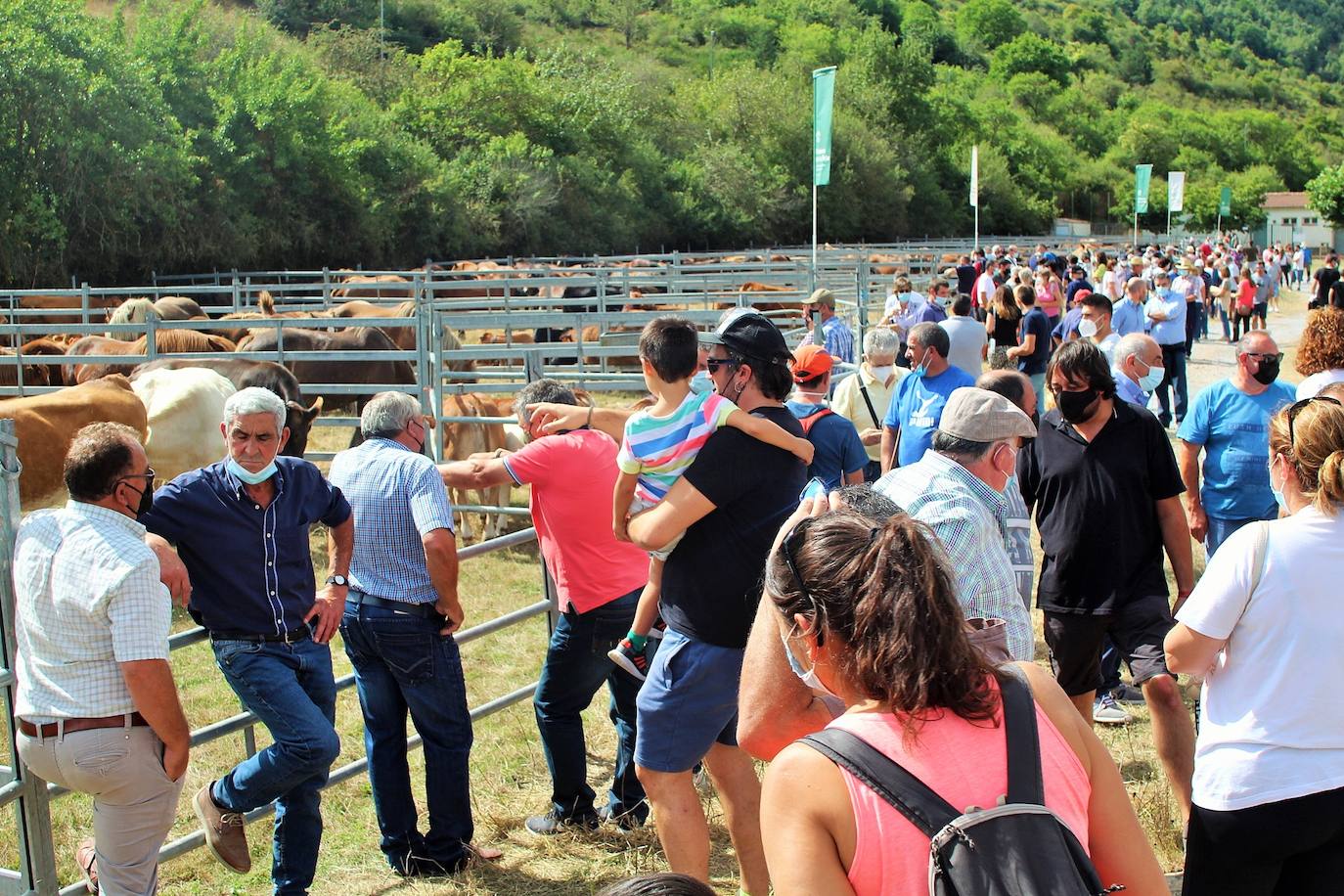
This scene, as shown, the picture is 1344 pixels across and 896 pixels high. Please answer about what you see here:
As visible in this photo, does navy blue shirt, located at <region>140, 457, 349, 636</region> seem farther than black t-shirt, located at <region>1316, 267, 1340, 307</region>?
No

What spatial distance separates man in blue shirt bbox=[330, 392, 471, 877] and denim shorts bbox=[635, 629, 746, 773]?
1085 millimetres

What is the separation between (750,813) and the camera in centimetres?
370

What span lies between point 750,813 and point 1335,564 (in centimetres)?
179

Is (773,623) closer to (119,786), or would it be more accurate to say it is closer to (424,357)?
(119,786)

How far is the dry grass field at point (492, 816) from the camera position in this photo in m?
4.43

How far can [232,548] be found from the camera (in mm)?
3799

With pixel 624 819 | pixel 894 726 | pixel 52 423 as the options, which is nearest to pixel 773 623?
pixel 894 726

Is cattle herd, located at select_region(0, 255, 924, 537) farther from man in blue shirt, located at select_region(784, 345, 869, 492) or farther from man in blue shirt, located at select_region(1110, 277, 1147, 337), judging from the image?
man in blue shirt, located at select_region(784, 345, 869, 492)

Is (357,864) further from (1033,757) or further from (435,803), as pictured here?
(1033,757)

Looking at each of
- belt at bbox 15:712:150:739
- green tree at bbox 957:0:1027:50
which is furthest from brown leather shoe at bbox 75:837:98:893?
green tree at bbox 957:0:1027:50

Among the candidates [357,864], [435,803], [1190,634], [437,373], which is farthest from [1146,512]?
[437,373]

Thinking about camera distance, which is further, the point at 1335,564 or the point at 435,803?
the point at 435,803

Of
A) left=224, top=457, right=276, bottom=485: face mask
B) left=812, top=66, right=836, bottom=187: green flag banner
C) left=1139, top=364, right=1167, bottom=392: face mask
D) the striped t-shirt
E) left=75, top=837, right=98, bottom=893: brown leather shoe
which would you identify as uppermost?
left=812, top=66, right=836, bottom=187: green flag banner

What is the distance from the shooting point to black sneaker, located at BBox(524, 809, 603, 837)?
15.6 ft
